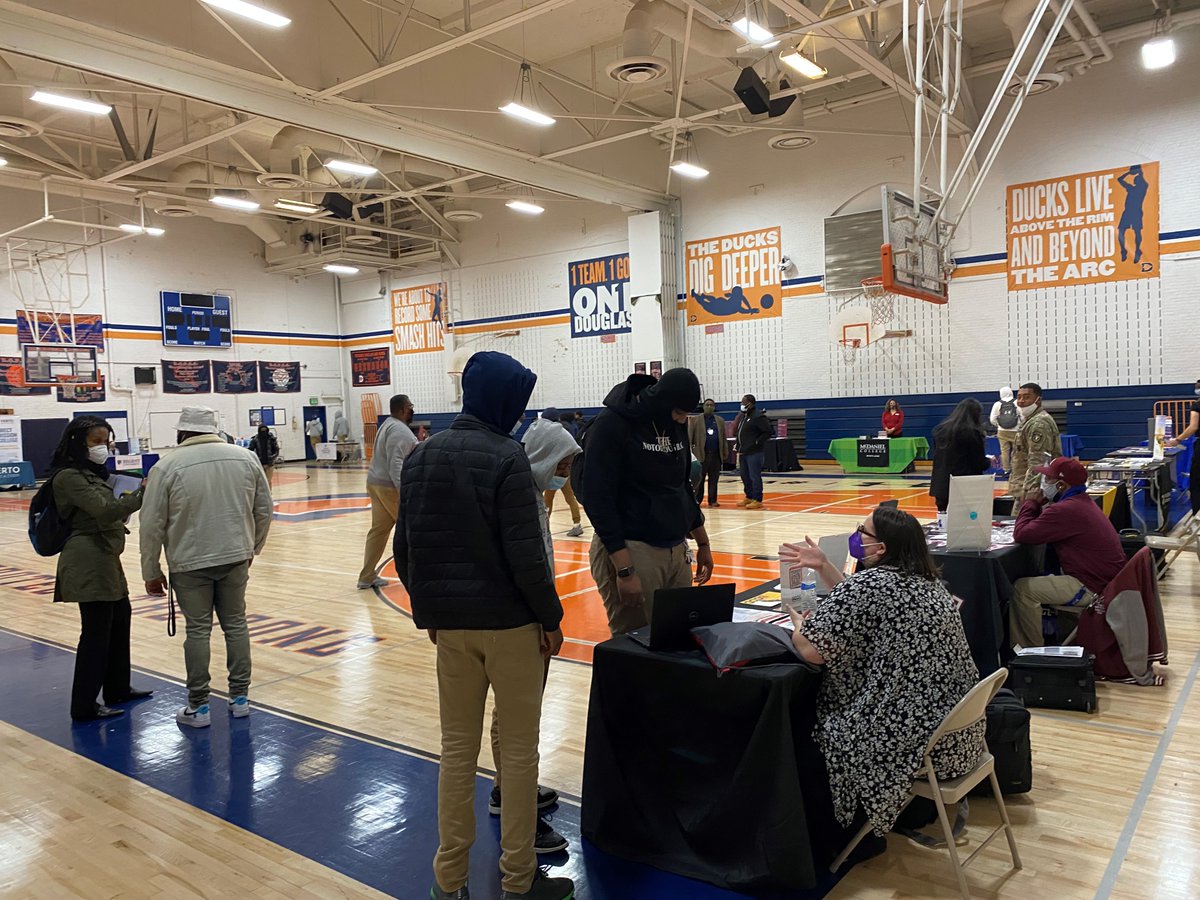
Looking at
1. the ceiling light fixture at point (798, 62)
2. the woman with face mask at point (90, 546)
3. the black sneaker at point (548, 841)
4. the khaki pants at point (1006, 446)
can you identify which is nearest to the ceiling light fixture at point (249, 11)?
the woman with face mask at point (90, 546)

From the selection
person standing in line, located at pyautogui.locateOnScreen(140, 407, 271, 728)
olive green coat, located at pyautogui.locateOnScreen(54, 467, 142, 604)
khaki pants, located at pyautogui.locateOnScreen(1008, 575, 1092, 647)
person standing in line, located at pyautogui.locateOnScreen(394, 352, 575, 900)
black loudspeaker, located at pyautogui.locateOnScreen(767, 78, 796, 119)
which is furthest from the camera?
black loudspeaker, located at pyautogui.locateOnScreen(767, 78, 796, 119)

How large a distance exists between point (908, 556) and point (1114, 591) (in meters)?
2.58

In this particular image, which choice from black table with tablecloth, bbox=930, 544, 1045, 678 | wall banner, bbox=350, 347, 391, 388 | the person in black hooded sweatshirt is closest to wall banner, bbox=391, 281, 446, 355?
wall banner, bbox=350, 347, 391, 388

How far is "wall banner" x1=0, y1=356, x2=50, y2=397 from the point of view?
798 inches

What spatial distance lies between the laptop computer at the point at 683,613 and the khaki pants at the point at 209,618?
7.83 ft

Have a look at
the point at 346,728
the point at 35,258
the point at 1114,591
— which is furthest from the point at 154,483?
the point at 35,258

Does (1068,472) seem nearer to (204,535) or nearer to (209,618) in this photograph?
(204,535)

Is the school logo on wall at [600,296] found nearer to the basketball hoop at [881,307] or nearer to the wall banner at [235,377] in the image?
the basketball hoop at [881,307]

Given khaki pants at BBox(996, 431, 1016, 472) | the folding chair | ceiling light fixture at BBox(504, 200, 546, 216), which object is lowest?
the folding chair

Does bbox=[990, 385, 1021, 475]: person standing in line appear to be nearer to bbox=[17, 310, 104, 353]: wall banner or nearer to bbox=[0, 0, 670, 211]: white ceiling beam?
bbox=[0, 0, 670, 211]: white ceiling beam

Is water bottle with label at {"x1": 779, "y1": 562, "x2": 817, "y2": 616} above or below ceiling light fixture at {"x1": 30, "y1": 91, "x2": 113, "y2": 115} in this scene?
below

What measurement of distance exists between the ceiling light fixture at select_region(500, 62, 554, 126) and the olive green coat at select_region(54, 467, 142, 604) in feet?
28.2

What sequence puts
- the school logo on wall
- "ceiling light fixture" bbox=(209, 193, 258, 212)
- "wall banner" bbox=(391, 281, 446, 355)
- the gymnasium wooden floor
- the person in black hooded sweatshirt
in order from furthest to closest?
"wall banner" bbox=(391, 281, 446, 355)
the school logo on wall
"ceiling light fixture" bbox=(209, 193, 258, 212)
the person in black hooded sweatshirt
the gymnasium wooden floor

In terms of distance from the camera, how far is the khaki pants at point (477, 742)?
2578 millimetres
